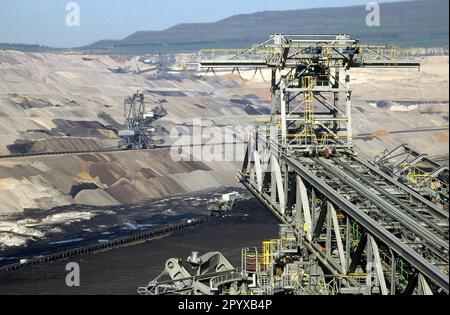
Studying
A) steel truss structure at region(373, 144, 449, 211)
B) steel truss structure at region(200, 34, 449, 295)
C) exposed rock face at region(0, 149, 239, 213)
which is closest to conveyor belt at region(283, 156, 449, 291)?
steel truss structure at region(200, 34, 449, 295)

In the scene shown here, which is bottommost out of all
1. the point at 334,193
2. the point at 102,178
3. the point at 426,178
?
the point at 102,178

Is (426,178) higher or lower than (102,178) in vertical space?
higher

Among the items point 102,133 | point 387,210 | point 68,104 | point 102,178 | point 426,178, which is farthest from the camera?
point 68,104

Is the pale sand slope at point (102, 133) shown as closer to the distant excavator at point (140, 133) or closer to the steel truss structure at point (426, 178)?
the distant excavator at point (140, 133)

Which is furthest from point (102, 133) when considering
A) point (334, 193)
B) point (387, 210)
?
point (387, 210)

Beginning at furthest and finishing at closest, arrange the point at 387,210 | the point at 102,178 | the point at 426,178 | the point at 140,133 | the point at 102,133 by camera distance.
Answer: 1. the point at 102,133
2. the point at 140,133
3. the point at 102,178
4. the point at 426,178
5. the point at 387,210

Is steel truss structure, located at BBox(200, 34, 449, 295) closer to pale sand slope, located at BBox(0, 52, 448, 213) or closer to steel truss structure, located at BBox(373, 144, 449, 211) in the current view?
steel truss structure, located at BBox(373, 144, 449, 211)

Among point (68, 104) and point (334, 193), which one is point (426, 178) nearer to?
point (334, 193)

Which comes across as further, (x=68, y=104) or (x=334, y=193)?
(x=68, y=104)

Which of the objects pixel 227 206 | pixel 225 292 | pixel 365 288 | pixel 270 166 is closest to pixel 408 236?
pixel 365 288

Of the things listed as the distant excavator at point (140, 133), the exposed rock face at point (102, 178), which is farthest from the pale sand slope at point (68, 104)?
the exposed rock face at point (102, 178)
